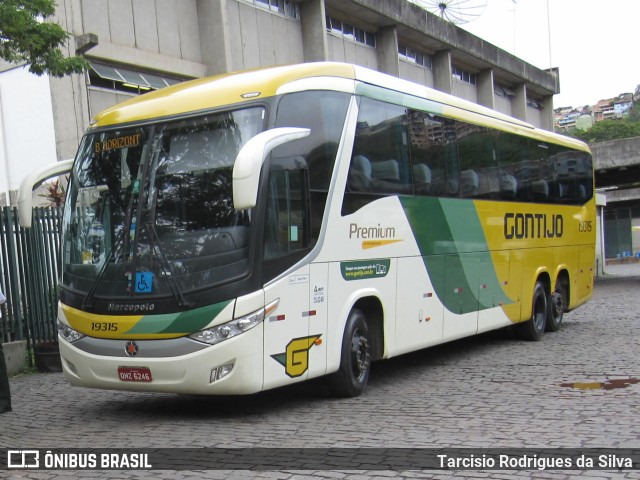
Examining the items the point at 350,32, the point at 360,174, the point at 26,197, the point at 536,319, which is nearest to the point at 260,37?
the point at 350,32

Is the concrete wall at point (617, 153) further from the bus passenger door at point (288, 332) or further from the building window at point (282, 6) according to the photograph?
the bus passenger door at point (288, 332)

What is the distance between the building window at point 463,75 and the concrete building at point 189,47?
215 cm

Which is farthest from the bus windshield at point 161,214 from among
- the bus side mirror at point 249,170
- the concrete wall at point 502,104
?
the concrete wall at point 502,104

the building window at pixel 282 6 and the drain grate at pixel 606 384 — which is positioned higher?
the building window at pixel 282 6

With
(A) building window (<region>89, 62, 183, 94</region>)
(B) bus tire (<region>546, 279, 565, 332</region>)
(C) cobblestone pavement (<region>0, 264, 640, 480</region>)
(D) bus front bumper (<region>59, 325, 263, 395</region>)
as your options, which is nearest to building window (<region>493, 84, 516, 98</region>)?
(A) building window (<region>89, 62, 183, 94</region>)

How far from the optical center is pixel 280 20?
2714 centimetres

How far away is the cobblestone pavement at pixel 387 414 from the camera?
659 cm

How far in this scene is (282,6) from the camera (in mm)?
27484

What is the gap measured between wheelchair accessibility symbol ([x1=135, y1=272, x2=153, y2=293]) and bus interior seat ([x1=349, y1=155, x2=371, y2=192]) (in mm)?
2515

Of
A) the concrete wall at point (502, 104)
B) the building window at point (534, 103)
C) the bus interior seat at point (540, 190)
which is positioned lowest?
the bus interior seat at point (540, 190)

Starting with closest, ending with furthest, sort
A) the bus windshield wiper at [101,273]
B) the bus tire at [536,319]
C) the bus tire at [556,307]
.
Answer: the bus windshield wiper at [101,273] → the bus tire at [536,319] → the bus tire at [556,307]

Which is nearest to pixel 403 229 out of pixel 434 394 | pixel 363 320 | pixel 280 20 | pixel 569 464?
pixel 363 320

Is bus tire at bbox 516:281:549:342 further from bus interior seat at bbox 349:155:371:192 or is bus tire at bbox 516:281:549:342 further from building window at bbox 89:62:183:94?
building window at bbox 89:62:183:94

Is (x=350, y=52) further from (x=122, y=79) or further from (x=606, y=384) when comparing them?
(x=606, y=384)
